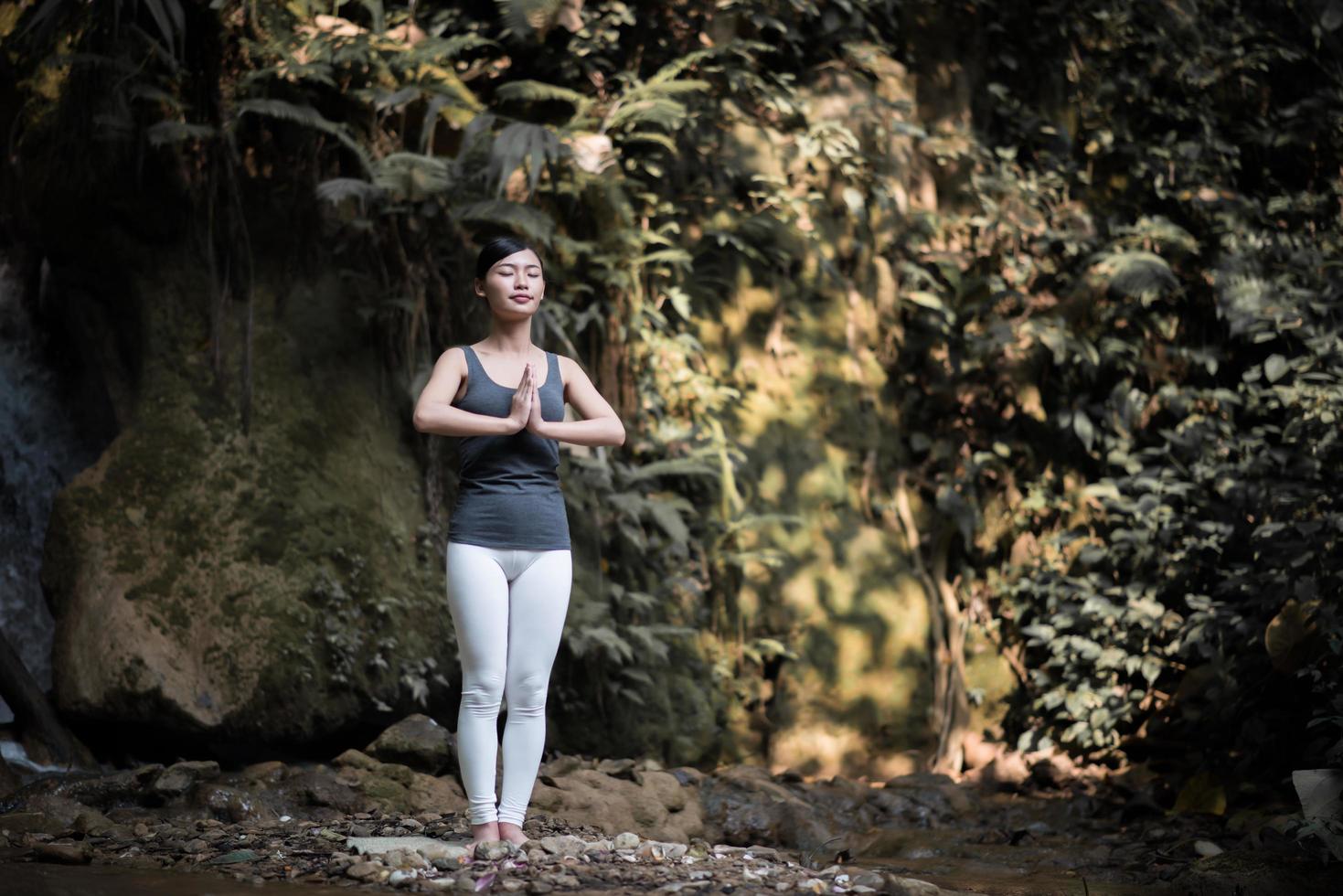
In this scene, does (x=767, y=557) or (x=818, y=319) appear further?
(x=818, y=319)

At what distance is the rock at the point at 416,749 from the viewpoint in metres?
5.56

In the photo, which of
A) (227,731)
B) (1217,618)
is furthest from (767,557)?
(227,731)

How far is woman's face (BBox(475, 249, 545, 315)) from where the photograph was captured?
406 centimetres

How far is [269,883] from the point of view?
3615 mm

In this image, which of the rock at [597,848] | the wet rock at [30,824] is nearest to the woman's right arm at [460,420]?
the rock at [597,848]

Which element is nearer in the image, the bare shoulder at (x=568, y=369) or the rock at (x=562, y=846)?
the rock at (x=562, y=846)

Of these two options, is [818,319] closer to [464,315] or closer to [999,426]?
[999,426]

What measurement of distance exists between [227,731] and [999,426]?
5.78 meters

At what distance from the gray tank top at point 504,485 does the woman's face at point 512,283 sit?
0.68 ft

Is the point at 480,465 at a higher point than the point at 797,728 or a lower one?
higher

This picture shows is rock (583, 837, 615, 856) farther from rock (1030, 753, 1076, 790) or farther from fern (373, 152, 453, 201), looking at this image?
rock (1030, 753, 1076, 790)

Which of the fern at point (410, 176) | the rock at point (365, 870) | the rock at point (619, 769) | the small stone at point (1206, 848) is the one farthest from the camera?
the fern at point (410, 176)

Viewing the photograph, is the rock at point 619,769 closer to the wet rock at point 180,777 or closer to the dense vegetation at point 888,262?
the dense vegetation at point 888,262

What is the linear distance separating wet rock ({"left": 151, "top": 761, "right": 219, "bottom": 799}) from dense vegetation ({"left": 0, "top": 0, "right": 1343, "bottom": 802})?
210 cm
